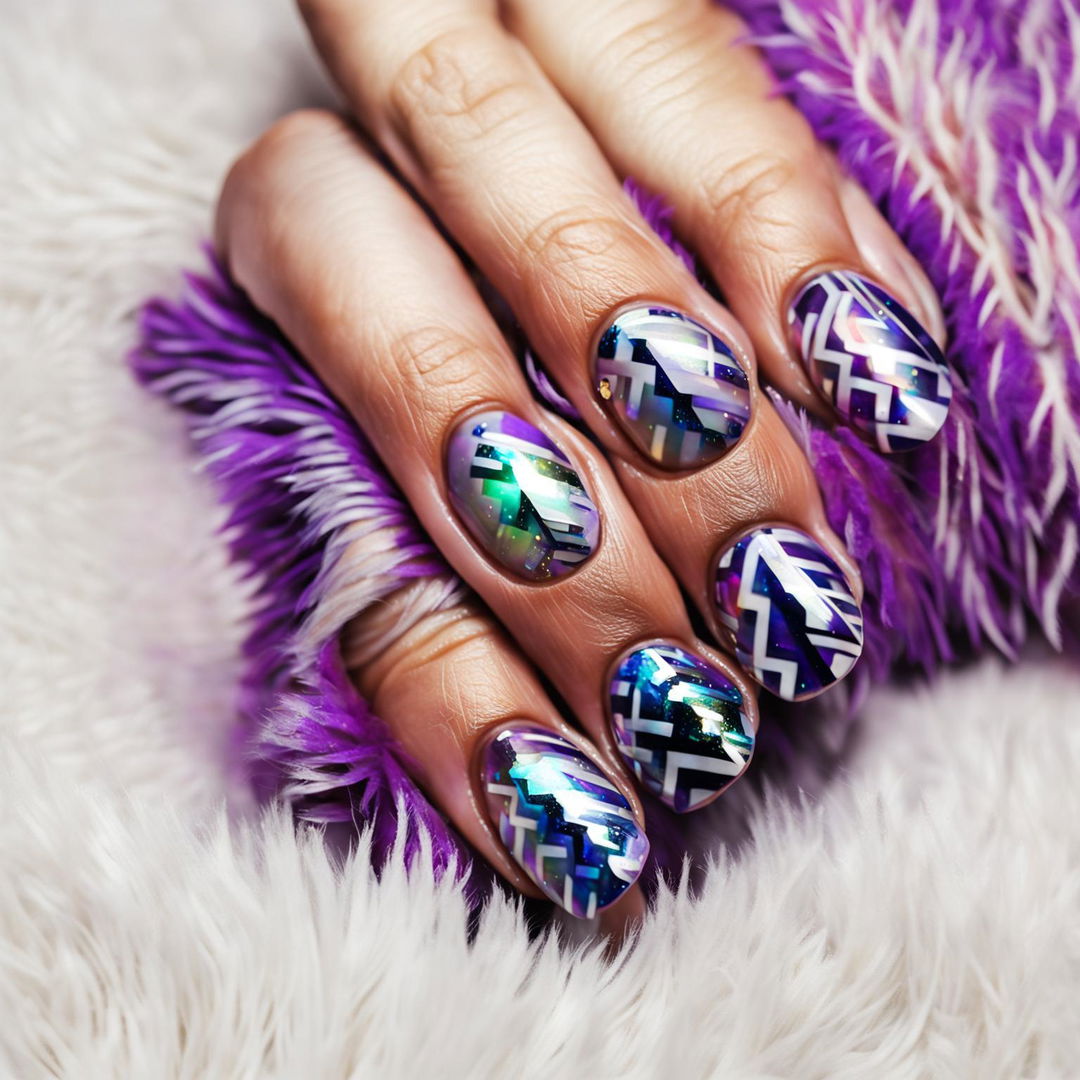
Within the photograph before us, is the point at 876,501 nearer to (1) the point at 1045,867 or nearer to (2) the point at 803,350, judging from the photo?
(2) the point at 803,350

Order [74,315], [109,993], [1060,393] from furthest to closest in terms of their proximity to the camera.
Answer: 1. [74,315]
2. [1060,393]
3. [109,993]

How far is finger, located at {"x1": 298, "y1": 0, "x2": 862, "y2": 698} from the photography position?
529 millimetres

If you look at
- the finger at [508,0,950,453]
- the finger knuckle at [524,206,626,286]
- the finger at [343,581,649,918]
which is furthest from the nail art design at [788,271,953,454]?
the finger at [343,581,649,918]

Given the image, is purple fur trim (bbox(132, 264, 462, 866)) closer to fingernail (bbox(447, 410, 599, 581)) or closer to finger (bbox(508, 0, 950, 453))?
fingernail (bbox(447, 410, 599, 581))

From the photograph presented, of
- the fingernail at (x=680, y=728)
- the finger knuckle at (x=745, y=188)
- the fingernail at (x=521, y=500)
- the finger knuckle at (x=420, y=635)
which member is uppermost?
the finger knuckle at (x=745, y=188)

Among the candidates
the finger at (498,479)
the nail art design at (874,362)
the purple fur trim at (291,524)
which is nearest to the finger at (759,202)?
the nail art design at (874,362)

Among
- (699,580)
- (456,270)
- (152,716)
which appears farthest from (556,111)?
(152,716)

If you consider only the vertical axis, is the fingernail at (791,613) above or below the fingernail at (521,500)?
below

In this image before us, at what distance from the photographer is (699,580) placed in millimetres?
548

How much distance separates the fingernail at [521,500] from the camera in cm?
52

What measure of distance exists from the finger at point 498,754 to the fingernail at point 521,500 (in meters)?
0.05

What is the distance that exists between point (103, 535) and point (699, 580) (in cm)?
36

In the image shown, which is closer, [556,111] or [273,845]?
[273,845]

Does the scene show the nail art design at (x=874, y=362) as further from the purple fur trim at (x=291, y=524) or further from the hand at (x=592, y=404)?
the purple fur trim at (x=291, y=524)
